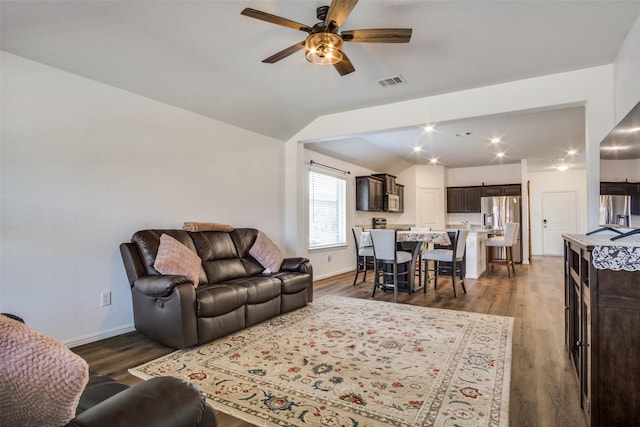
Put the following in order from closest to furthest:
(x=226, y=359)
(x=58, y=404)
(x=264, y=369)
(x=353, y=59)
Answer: (x=58, y=404), (x=264, y=369), (x=226, y=359), (x=353, y=59)

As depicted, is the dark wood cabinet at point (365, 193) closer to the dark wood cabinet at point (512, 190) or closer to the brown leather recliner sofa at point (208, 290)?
the brown leather recliner sofa at point (208, 290)

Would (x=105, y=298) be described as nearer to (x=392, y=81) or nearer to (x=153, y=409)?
(x=153, y=409)

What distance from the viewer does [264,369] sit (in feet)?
8.05

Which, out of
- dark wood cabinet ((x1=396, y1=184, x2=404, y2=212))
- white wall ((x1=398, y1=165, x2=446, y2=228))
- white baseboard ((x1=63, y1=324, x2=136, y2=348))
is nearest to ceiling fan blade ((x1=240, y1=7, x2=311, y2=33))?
white baseboard ((x1=63, y1=324, x2=136, y2=348))

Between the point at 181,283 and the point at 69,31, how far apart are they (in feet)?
6.95

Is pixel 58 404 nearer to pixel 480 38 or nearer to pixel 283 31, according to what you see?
pixel 283 31

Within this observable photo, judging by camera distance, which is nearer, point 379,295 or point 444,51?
point 444,51

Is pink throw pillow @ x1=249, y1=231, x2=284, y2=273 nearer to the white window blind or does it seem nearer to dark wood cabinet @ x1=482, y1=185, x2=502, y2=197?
the white window blind

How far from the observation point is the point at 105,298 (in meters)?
3.20

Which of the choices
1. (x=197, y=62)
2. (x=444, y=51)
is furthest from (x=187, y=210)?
(x=444, y=51)

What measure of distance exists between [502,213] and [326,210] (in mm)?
4947

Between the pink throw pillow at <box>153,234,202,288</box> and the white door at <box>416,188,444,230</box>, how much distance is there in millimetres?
7123

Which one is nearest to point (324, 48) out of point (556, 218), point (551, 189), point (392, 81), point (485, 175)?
point (392, 81)

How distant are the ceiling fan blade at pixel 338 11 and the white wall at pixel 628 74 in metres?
2.16
